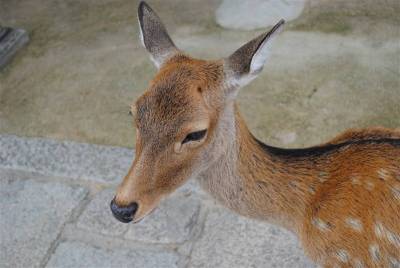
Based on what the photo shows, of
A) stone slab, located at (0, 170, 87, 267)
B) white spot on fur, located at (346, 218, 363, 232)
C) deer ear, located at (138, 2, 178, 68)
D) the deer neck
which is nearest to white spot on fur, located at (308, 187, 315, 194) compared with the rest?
the deer neck

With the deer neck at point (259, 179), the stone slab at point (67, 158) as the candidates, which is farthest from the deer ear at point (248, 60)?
the stone slab at point (67, 158)

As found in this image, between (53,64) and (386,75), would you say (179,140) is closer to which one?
(386,75)

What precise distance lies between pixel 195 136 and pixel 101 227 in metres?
1.85

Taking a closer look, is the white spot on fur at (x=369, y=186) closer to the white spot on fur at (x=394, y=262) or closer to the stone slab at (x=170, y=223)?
the white spot on fur at (x=394, y=262)

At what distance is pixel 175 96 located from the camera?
104 inches

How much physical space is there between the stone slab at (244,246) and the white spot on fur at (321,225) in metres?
0.97

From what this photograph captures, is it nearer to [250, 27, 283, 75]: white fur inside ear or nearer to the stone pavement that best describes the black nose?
[250, 27, 283, 75]: white fur inside ear

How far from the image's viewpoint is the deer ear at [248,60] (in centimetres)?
263

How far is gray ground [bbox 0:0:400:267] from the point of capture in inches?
160

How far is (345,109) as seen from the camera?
505 cm

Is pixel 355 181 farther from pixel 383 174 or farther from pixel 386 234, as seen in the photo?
pixel 386 234

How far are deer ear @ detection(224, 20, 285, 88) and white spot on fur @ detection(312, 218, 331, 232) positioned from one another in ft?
2.73

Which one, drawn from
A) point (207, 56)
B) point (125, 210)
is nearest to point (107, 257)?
point (125, 210)

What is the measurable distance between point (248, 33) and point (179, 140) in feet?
12.5
